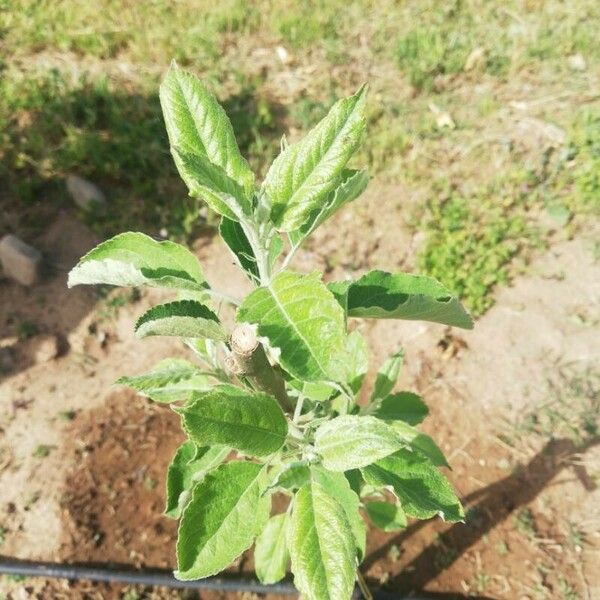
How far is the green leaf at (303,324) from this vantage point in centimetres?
95

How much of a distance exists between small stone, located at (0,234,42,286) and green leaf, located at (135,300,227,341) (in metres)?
3.03

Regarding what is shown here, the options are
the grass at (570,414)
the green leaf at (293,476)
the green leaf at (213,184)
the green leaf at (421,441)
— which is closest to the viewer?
the green leaf at (213,184)

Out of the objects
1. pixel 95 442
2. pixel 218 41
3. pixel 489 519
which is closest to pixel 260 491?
pixel 489 519

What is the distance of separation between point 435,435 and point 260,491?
6.58ft

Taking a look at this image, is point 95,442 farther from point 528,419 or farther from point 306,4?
point 306,4

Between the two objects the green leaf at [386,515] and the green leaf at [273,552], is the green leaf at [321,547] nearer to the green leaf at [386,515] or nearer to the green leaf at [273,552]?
the green leaf at [273,552]

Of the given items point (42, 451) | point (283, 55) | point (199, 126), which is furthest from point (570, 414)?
point (283, 55)

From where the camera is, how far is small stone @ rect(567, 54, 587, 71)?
475cm

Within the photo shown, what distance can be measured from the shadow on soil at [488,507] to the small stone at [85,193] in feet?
9.57

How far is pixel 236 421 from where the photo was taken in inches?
44.1

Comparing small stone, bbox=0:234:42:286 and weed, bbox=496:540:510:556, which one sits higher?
weed, bbox=496:540:510:556

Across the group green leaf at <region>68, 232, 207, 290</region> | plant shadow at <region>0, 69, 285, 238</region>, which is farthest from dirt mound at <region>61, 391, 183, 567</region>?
green leaf at <region>68, 232, 207, 290</region>

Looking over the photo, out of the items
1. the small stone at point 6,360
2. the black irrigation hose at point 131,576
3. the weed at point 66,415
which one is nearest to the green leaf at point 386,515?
the black irrigation hose at point 131,576

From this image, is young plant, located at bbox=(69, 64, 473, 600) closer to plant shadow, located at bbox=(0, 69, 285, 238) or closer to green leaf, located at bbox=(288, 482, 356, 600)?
green leaf, located at bbox=(288, 482, 356, 600)
